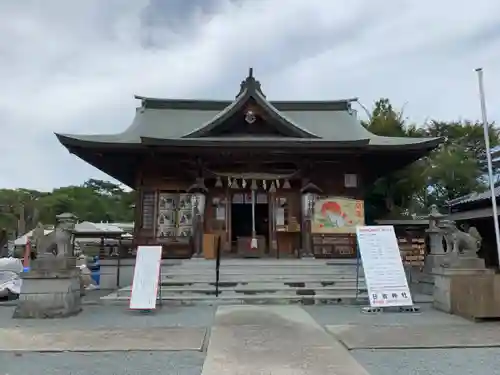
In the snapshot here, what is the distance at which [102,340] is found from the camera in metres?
5.77

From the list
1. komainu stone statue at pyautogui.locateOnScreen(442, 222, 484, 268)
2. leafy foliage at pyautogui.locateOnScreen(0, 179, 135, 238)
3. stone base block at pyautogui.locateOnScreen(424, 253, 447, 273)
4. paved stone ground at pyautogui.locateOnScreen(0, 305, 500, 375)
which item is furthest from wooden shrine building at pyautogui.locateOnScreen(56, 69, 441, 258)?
leafy foliage at pyautogui.locateOnScreen(0, 179, 135, 238)

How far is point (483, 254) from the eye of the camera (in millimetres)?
14492

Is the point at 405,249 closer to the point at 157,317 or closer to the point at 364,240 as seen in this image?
the point at 364,240

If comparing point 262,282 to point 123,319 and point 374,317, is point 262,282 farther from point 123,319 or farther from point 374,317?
point 123,319

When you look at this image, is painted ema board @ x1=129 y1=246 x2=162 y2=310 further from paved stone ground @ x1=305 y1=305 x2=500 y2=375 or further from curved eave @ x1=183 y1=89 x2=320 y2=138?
curved eave @ x1=183 y1=89 x2=320 y2=138

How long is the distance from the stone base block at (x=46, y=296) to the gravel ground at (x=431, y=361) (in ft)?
17.5

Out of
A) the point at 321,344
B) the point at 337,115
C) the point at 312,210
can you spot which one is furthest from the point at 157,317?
the point at 337,115

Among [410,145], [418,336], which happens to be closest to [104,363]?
[418,336]

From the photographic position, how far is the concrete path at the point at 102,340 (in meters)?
5.33

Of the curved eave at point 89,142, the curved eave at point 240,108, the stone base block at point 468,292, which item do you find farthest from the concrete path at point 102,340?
the curved eave at point 240,108

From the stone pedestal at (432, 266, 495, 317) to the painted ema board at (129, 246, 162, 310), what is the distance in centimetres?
535

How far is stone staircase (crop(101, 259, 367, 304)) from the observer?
31.1 ft

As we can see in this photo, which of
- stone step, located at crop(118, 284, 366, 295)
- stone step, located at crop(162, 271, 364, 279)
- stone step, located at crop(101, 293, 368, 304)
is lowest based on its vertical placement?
stone step, located at crop(101, 293, 368, 304)

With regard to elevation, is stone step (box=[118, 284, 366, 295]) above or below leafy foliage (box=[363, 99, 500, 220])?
below
